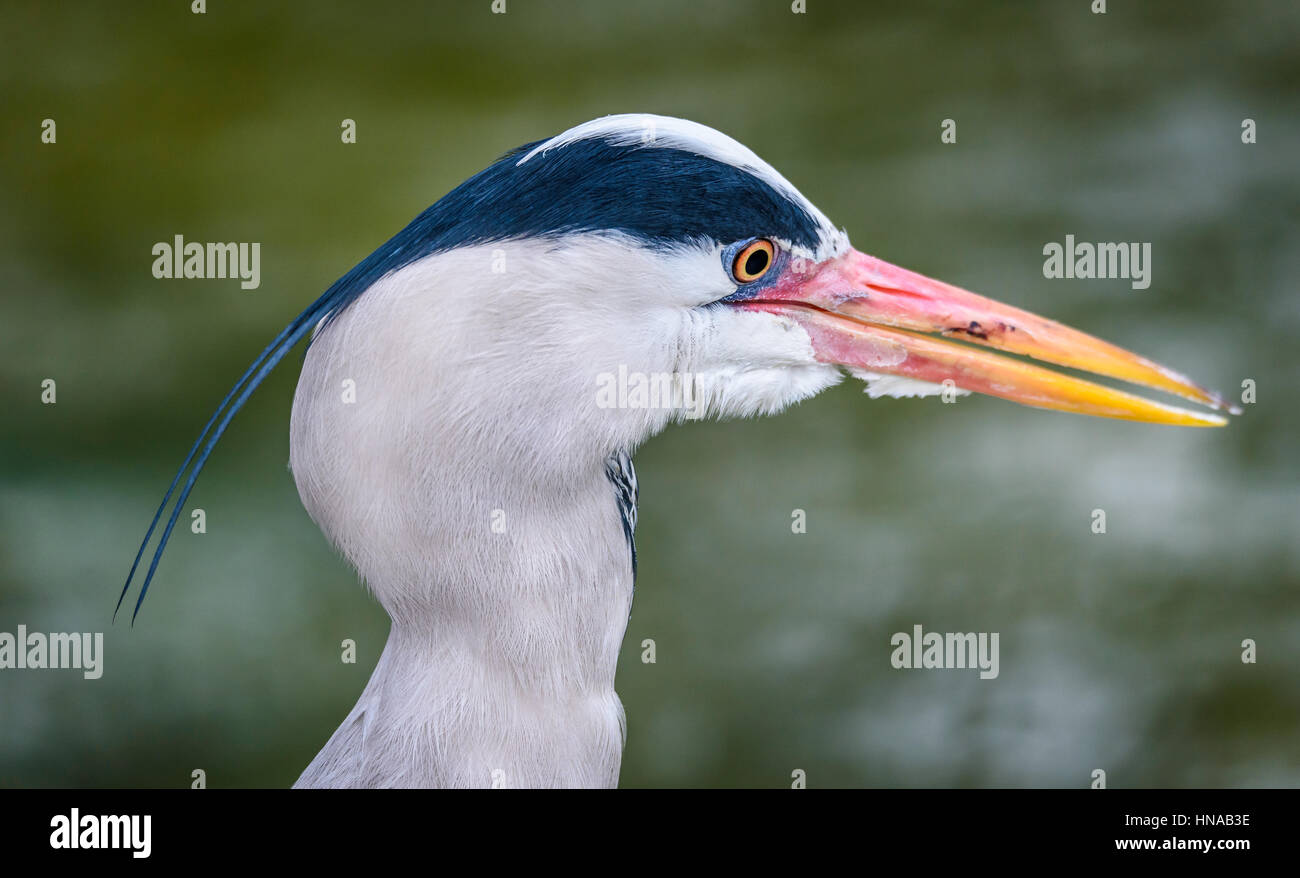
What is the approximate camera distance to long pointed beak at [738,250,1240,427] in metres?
1.14

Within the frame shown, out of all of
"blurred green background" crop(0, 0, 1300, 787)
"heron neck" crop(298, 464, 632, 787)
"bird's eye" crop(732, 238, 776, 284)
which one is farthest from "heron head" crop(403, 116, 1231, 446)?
"blurred green background" crop(0, 0, 1300, 787)

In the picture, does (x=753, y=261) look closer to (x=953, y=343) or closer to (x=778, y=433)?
(x=953, y=343)

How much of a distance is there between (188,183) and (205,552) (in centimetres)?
101

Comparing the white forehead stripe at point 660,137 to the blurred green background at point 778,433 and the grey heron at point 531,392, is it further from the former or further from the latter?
the blurred green background at point 778,433

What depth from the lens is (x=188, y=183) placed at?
307cm

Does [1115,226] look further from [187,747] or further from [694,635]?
[187,747]

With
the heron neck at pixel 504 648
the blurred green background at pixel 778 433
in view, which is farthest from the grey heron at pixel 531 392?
the blurred green background at pixel 778 433

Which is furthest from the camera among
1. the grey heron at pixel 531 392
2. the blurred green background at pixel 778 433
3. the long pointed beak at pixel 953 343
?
the blurred green background at pixel 778 433

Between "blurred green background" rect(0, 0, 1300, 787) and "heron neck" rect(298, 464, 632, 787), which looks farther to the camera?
"blurred green background" rect(0, 0, 1300, 787)

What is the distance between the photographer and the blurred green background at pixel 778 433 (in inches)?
105

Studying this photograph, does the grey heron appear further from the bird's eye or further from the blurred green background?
the blurred green background

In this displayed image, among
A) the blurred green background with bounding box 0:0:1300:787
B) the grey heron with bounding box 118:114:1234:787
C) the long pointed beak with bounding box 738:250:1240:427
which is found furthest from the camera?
the blurred green background with bounding box 0:0:1300:787

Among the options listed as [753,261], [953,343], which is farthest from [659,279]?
[953,343]

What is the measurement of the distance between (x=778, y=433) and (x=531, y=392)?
210cm
